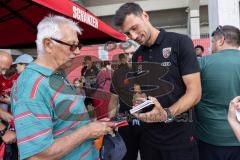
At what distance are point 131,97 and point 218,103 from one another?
1259 millimetres

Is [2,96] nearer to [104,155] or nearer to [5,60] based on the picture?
[5,60]

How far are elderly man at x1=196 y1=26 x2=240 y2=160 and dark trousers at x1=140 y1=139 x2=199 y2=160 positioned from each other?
43 centimetres

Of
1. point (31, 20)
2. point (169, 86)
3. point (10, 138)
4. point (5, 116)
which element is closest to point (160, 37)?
point (169, 86)

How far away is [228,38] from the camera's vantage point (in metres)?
2.94

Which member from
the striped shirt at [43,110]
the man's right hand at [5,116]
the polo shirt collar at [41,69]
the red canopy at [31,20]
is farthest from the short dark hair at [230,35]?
the man's right hand at [5,116]

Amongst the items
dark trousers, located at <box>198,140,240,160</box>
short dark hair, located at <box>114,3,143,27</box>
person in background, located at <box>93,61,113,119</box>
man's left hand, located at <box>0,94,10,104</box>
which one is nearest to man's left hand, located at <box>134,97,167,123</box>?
person in background, located at <box>93,61,113,119</box>

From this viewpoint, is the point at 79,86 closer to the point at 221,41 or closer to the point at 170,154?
the point at 170,154

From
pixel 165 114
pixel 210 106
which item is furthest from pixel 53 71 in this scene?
pixel 210 106

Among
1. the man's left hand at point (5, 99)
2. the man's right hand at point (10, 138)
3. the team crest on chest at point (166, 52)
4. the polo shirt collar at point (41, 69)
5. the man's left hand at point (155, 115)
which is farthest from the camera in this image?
the man's left hand at point (5, 99)

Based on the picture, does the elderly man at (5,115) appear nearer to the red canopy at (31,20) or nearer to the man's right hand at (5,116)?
the man's right hand at (5,116)

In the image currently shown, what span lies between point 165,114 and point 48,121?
849 mm

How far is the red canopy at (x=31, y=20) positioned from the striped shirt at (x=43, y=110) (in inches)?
49.2

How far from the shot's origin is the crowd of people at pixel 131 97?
5.24 ft

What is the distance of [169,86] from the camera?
2.09m
